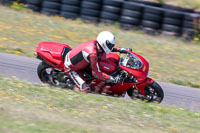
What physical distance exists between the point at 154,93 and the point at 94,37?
5.94m

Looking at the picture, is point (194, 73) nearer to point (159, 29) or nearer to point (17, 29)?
point (159, 29)

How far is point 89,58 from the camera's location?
6551 millimetres

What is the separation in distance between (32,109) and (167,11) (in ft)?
29.5

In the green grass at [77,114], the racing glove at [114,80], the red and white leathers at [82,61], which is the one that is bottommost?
the green grass at [77,114]

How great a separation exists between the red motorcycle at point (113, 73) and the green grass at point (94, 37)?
2163 millimetres

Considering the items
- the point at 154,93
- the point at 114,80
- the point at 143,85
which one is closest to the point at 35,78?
the point at 114,80

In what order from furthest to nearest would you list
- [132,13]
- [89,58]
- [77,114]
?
1. [132,13]
2. [89,58]
3. [77,114]

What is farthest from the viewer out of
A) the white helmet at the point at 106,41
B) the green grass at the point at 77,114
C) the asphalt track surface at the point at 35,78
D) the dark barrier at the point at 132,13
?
the dark barrier at the point at 132,13

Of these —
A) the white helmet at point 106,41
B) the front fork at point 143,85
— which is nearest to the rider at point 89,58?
the white helmet at point 106,41

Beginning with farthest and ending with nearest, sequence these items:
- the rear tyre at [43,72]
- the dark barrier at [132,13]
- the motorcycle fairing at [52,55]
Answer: the dark barrier at [132,13] < the rear tyre at [43,72] < the motorcycle fairing at [52,55]

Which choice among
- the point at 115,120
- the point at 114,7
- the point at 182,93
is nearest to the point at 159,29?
the point at 114,7

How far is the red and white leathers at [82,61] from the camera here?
652 centimetres

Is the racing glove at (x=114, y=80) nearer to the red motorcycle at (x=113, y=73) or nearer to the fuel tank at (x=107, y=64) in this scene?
the red motorcycle at (x=113, y=73)

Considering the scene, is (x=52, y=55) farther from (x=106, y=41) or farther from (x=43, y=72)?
(x=106, y=41)
